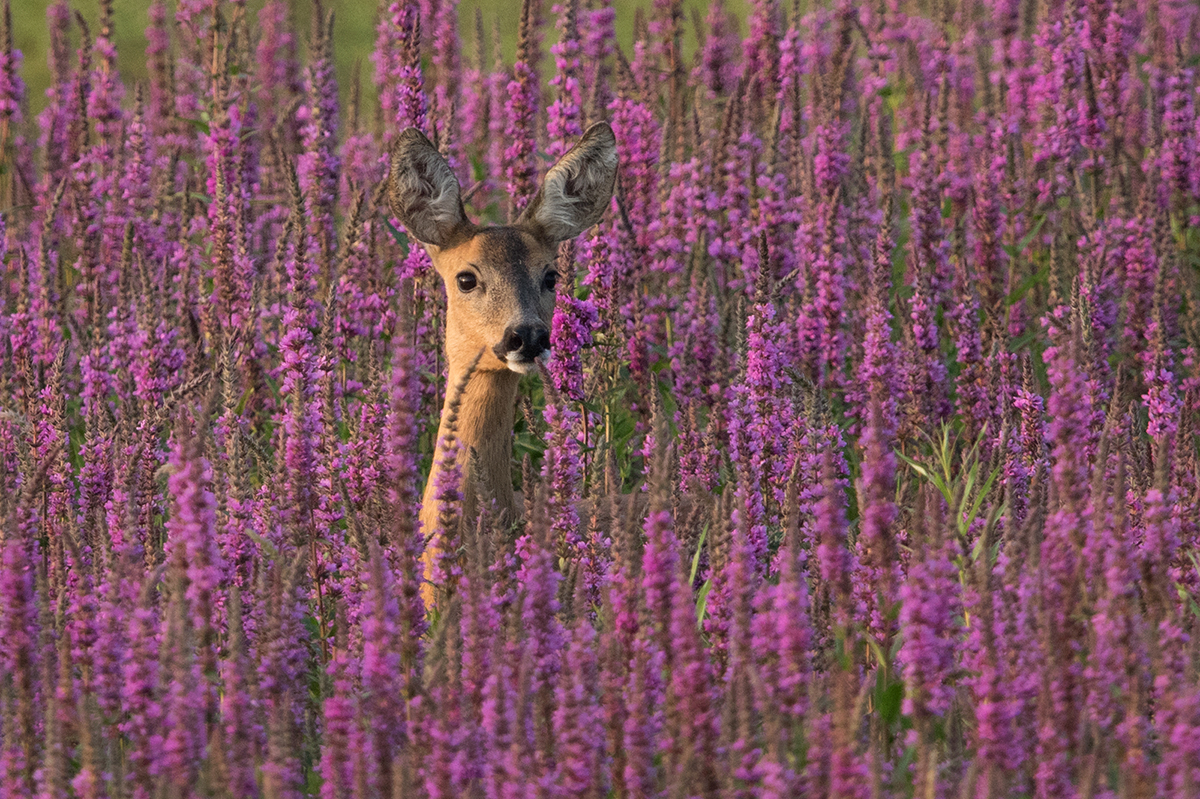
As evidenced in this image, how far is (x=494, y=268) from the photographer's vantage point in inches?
231

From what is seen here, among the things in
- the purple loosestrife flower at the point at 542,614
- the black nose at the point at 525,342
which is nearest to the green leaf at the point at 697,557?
the purple loosestrife flower at the point at 542,614

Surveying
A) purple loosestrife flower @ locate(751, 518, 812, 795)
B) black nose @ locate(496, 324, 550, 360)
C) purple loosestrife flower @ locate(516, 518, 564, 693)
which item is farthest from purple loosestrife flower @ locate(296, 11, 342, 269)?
purple loosestrife flower @ locate(751, 518, 812, 795)

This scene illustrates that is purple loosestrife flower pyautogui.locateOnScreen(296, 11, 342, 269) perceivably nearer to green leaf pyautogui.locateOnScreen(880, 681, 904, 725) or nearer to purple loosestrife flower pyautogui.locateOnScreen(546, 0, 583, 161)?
purple loosestrife flower pyautogui.locateOnScreen(546, 0, 583, 161)

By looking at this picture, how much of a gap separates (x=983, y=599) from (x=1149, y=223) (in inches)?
226

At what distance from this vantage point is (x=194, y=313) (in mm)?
7344

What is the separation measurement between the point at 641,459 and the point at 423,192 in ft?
6.34

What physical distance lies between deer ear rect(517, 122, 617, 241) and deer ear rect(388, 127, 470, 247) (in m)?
0.31

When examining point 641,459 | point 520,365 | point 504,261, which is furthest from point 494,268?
point 641,459

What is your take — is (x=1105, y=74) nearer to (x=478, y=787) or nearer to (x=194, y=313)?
(x=194, y=313)

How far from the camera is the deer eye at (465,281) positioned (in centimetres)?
590

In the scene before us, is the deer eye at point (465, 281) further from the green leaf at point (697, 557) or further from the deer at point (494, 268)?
the green leaf at point (697, 557)

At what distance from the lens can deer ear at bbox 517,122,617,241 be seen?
6062 millimetres

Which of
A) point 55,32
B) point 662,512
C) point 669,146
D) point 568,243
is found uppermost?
point 55,32

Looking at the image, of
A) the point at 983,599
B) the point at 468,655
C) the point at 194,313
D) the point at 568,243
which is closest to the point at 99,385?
the point at 194,313
